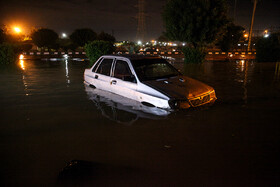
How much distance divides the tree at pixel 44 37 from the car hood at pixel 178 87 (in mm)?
47464

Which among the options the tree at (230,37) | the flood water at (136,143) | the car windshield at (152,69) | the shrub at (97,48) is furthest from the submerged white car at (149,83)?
the tree at (230,37)

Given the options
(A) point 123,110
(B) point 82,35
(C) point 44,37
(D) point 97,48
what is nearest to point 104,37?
(B) point 82,35

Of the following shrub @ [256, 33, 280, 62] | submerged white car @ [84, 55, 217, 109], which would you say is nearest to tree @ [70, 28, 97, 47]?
shrub @ [256, 33, 280, 62]

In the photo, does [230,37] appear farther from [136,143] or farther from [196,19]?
[136,143]

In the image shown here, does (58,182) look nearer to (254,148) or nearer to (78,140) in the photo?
(78,140)

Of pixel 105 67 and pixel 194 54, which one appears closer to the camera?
pixel 105 67

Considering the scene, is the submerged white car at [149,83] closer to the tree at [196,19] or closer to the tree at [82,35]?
the tree at [196,19]

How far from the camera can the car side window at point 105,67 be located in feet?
24.8

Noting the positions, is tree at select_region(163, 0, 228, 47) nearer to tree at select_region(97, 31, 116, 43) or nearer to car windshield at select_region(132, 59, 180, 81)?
car windshield at select_region(132, 59, 180, 81)

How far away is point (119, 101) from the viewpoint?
7504 millimetres

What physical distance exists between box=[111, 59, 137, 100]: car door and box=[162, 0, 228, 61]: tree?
47.7 ft

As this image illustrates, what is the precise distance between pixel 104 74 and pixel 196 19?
14.7 m

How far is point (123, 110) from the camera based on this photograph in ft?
21.6

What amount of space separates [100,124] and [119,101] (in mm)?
2068
